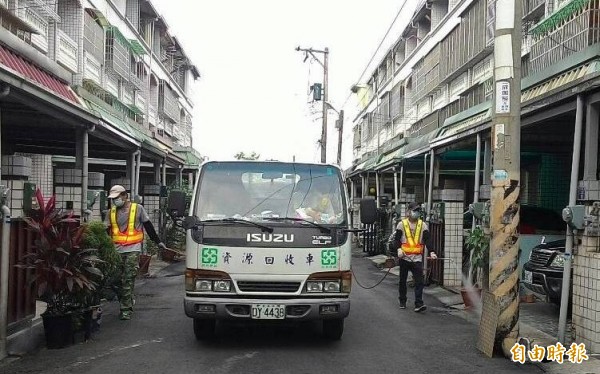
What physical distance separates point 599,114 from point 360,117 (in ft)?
128

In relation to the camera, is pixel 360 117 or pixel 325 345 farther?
pixel 360 117

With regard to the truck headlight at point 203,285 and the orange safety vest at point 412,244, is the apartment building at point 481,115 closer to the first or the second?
the orange safety vest at point 412,244

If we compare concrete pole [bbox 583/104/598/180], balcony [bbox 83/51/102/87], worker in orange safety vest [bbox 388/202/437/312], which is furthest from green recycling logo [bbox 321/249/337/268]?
balcony [bbox 83/51/102/87]

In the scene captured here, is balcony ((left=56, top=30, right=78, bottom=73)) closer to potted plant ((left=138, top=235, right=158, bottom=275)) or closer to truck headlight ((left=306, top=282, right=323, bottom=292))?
potted plant ((left=138, top=235, right=158, bottom=275))

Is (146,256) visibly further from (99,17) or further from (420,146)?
(99,17)

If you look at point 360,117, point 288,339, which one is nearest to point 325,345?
point 288,339

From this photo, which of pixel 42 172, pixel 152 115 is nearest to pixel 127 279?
pixel 42 172

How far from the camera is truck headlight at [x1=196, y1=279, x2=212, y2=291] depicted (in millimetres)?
7125

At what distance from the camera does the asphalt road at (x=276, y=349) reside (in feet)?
21.6

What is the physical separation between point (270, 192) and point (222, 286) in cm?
130

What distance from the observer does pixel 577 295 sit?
24.5 ft

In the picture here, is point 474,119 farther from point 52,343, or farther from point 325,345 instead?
point 52,343

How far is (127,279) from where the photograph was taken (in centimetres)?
901

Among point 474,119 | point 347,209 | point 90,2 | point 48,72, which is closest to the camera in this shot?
point 347,209
